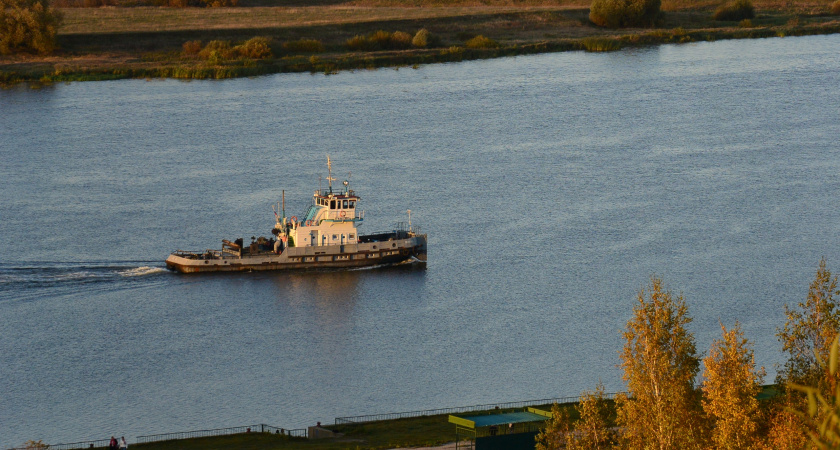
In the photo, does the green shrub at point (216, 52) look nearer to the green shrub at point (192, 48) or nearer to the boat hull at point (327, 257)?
the green shrub at point (192, 48)

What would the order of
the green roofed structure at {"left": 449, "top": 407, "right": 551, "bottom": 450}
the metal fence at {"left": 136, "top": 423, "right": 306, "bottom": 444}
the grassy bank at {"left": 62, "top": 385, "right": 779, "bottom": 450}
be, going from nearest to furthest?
the green roofed structure at {"left": 449, "top": 407, "right": 551, "bottom": 450}
the grassy bank at {"left": 62, "top": 385, "right": 779, "bottom": 450}
the metal fence at {"left": 136, "top": 423, "right": 306, "bottom": 444}

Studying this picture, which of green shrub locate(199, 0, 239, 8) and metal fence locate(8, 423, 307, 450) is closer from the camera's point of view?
metal fence locate(8, 423, 307, 450)

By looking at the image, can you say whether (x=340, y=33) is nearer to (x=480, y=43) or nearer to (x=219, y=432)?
(x=480, y=43)

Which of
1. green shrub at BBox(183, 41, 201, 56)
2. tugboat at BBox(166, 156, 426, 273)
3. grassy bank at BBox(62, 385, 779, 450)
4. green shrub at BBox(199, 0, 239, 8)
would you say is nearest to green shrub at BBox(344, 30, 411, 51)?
green shrub at BBox(183, 41, 201, 56)

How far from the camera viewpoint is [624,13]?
15075cm

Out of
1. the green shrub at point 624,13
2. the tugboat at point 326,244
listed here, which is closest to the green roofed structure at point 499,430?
the tugboat at point 326,244

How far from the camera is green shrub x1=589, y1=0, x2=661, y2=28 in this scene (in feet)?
490

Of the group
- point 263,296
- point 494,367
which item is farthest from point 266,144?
point 494,367

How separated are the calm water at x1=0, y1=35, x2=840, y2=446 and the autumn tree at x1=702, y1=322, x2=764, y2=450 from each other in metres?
17.2

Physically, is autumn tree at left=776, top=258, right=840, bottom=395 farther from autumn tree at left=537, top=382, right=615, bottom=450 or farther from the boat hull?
the boat hull

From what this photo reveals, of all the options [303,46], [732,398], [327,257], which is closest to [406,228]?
[327,257]

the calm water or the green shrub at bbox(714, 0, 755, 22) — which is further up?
the green shrub at bbox(714, 0, 755, 22)

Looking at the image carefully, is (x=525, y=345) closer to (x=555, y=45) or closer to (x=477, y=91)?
(x=477, y=91)

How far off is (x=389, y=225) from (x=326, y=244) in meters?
4.75
